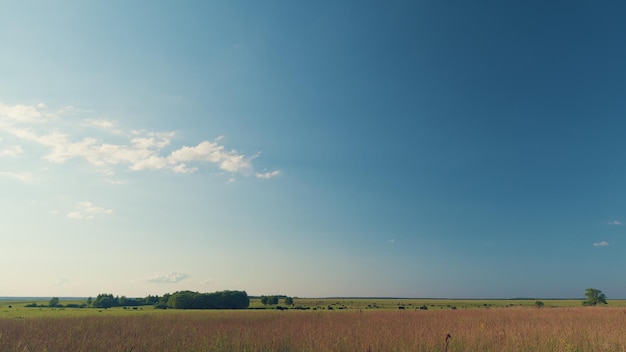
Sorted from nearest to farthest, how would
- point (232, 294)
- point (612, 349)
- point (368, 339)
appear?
point (612, 349) → point (368, 339) → point (232, 294)

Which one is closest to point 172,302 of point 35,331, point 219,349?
point 35,331

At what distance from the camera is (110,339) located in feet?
38.8

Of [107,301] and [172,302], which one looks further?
[107,301]

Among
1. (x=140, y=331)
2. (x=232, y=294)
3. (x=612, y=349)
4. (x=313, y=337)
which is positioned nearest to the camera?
(x=612, y=349)

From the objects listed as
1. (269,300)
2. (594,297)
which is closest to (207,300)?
(269,300)

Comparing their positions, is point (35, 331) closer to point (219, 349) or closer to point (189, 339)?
point (189, 339)

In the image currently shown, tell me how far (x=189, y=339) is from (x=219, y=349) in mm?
2058

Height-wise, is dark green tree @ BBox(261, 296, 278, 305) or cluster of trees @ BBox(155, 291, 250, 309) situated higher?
cluster of trees @ BBox(155, 291, 250, 309)

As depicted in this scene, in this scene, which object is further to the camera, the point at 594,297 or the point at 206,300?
the point at 594,297

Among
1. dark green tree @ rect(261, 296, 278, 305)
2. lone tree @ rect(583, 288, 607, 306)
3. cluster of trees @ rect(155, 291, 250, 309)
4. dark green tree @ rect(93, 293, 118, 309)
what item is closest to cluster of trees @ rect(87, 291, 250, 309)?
cluster of trees @ rect(155, 291, 250, 309)

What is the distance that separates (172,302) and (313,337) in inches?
3103

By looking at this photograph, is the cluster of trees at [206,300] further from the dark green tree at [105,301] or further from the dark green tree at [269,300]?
the dark green tree at [269,300]

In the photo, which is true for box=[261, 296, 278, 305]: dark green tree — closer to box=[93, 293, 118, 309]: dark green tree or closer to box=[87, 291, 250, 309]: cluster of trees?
box=[87, 291, 250, 309]: cluster of trees

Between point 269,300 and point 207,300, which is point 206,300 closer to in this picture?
point 207,300
